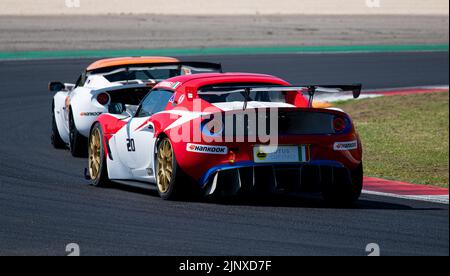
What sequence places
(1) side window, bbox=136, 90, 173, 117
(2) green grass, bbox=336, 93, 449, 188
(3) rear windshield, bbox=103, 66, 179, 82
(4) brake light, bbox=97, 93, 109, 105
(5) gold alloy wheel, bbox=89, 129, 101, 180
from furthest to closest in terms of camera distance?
(3) rear windshield, bbox=103, 66, 179, 82 < (4) brake light, bbox=97, 93, 109, 105 < (2) green grass, bbox=336, 93, 449, 188 < (5) gold alloy wheel, bbox=89, 129, 101, 180 < (1) side window, bbox=136, 90, 173, 117

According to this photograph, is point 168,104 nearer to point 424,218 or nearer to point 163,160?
point 163,160

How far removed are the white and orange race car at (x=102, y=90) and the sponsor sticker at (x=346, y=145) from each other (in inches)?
164

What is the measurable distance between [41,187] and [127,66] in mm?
3694

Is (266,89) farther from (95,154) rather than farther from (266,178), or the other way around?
(95,154)

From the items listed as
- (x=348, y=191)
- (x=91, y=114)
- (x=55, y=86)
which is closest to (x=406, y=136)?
(x=91, y=114)

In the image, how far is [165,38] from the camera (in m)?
39.3

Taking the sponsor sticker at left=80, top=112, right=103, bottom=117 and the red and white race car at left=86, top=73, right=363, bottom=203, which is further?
the sponsor sticker at left=80, top=112, right=103, bottom=117

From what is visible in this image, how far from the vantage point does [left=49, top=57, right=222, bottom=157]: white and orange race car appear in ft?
46.8

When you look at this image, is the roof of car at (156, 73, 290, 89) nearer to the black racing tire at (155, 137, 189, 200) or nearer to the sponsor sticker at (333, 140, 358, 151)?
the black racing tire at (155, 137, 189, 200)


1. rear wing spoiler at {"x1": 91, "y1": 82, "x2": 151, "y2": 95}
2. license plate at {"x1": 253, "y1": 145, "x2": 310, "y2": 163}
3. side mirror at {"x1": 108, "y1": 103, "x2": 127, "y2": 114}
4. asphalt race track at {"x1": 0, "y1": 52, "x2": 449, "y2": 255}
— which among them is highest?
side mirror at {"x1": 108, "y1": 103, "x2": 127, "y2": 114}

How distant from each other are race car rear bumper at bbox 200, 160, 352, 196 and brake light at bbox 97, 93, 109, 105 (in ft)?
15.1

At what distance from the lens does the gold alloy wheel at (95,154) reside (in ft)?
38.6

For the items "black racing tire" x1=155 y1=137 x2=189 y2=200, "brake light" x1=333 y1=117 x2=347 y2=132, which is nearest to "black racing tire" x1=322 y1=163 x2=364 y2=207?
"brake light" x1=333 y1=117 x2=347 y2=132
